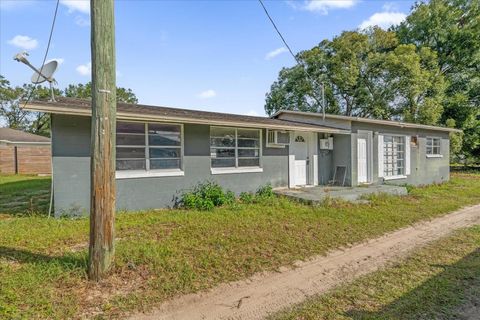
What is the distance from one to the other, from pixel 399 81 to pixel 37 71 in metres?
22.4

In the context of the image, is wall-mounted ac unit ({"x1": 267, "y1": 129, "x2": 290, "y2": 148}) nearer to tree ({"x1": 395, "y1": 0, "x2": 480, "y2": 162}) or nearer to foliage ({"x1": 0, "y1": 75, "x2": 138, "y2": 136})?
tree ({"x1": 395, "y1": 0, "x2": 480, "y2": 162})

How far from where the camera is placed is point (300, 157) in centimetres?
1078

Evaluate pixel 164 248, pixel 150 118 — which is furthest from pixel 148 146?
pixel 164 248

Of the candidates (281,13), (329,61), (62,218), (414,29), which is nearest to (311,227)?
(62,218)

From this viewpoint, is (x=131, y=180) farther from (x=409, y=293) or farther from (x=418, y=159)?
(x=418, y=159)

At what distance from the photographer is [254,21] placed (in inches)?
343

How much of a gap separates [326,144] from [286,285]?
8487 mm

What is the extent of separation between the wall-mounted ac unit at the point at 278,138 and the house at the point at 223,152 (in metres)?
0.04

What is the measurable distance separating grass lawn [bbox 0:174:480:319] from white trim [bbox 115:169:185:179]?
3.36ft

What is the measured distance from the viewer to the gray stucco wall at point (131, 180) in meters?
6.29

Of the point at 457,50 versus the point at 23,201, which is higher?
the point at 457,50

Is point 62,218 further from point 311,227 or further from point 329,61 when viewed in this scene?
point 329,61

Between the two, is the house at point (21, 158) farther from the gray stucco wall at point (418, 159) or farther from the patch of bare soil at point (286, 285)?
the patch of bare soil at point (286, 285)

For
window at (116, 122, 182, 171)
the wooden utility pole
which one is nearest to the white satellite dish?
window at (116, 122, 182, 171)
